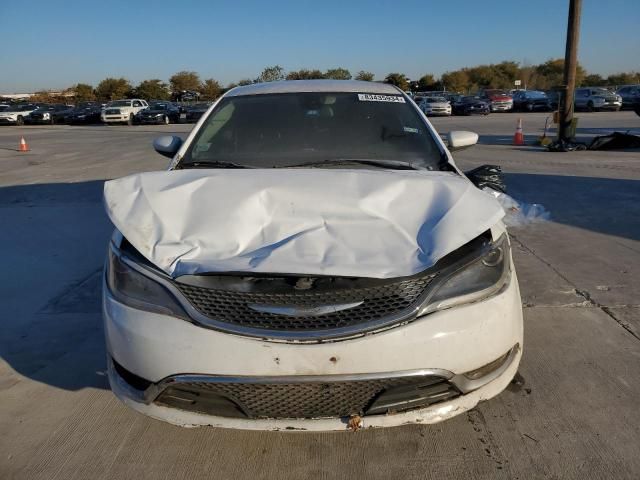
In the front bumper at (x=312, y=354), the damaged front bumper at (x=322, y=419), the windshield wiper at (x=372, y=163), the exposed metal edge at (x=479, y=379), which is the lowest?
the damaged front bumper at (x=322, y=419)

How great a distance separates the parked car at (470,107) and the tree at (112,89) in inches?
1824

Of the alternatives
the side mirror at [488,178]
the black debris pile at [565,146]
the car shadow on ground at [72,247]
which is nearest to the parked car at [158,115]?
the car shadow on ground at [72,247]

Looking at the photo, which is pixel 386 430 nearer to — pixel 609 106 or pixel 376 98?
pixel 376 98

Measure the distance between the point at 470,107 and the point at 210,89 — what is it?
141 feet

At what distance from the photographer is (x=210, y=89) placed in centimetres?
7012

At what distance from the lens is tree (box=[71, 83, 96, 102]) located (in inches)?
2763

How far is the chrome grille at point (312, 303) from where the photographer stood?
2125mm

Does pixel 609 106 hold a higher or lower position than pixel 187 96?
lower

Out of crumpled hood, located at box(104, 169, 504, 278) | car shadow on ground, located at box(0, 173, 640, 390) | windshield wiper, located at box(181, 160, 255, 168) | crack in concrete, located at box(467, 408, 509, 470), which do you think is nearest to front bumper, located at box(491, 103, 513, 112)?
car shadow on ground, located at box(0, 173, 640, 390)

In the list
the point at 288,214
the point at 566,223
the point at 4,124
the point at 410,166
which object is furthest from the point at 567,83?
the point at 4,124

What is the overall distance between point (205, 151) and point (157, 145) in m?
0.66

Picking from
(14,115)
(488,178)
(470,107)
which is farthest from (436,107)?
(488,178)

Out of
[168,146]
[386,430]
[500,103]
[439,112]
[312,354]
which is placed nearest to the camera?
[312,354]

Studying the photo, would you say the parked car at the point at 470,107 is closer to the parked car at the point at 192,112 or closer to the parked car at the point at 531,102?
the parked car at the point at 531,102
